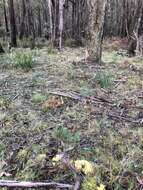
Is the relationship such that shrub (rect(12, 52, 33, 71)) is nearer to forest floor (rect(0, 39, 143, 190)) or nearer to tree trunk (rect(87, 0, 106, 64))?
forest floor (rect(0, 39, 143, 190))

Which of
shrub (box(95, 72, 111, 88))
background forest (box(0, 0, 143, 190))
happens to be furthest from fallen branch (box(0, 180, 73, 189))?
shrub (box(95, 72, 111, 88))

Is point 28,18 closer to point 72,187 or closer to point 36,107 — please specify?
point 36,107

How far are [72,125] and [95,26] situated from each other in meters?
3.16

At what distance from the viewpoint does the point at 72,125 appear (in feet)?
11.7

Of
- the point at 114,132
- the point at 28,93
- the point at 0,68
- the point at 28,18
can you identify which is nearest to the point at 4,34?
the point at 28,18

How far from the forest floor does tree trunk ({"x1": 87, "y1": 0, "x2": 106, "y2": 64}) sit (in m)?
1.00

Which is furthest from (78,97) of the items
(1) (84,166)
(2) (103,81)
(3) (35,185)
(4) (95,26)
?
(4) (95,26)

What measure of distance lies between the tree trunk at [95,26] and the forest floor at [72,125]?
100 centimetres

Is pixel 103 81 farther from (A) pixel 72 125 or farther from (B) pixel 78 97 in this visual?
(A) pixel 72 125

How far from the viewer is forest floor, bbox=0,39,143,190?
2822 mm

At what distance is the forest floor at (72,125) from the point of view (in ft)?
9.26

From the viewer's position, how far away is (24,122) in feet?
12.0

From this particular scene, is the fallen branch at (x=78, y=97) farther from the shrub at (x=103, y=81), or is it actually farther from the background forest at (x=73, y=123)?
the shrub at (x=103, y=81)

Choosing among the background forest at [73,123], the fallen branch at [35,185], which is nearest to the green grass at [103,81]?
the background forest at [73,123]
